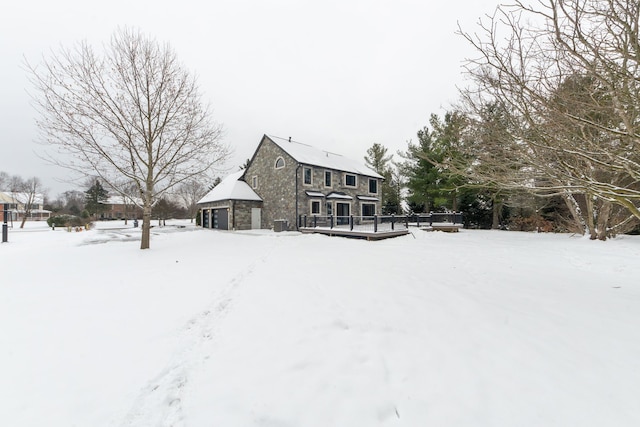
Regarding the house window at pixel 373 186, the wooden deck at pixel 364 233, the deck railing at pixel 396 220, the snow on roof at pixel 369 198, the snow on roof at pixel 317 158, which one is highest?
the snow on roof at pixel 317 158

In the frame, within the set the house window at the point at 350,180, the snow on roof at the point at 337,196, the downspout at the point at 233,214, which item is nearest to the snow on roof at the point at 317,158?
the house window at the point at 350,180

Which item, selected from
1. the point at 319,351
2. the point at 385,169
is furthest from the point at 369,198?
the point at 319,351

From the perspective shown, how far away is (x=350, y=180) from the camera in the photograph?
23.2 metres

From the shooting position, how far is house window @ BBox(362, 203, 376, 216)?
23833mm

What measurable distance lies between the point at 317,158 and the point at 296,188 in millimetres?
4439

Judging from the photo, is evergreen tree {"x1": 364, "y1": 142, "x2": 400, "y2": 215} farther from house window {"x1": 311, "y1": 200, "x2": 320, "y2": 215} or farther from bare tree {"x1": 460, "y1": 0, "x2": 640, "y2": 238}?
bare tree {"x1": 460, "y1": 0, "x2": 640, "y2": 238}

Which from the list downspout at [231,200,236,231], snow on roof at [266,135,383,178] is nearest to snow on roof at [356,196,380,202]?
snow on roof at [266,135,383,178]

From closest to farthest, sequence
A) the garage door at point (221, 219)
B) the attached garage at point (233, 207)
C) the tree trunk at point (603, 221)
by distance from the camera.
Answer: the tree trunk at point (603, 221), the attached garage at point (233, 207), the garage door at point (221, 219)

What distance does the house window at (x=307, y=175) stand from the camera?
19.6 meters

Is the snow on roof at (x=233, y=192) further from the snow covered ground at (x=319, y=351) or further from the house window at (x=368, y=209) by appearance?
the snow covered ground at (x=319, y=351)

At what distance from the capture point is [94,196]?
40.5 meters

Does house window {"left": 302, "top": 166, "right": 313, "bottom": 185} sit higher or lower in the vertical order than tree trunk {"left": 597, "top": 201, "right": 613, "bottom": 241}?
higher

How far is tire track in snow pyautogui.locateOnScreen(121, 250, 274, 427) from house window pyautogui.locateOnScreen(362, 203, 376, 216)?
20506 millimetres

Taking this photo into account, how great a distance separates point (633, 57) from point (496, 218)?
23.7 m
